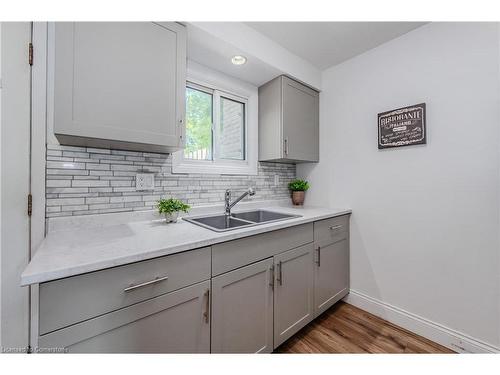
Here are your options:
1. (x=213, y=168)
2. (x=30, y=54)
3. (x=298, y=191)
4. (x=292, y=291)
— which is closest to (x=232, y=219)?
(x=213, y=168)

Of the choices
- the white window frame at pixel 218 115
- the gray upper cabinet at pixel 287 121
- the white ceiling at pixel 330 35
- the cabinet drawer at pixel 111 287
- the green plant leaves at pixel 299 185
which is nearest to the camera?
the cabinet drawer at pixel 111 287

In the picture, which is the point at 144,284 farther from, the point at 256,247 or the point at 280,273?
the point at 280,273

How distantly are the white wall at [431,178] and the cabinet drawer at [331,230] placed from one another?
4.7 inches

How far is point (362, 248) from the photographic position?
1966 mm

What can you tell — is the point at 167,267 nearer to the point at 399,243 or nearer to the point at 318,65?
the point at 399,243

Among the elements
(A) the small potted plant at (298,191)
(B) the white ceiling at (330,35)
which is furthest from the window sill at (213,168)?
(B) the white ceiling at (330,35)

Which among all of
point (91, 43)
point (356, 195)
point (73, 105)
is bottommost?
point (356, 195)

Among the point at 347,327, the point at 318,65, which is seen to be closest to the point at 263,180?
the point at 318,65

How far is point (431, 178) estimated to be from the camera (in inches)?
61.8

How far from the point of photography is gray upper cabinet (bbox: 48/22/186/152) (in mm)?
970

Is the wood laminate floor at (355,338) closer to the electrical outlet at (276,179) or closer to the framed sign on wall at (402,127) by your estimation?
the electrical outlet at (276,179)

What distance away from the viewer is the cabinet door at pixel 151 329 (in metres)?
0.73

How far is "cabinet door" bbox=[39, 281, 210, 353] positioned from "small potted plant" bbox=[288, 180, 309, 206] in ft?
5.12
